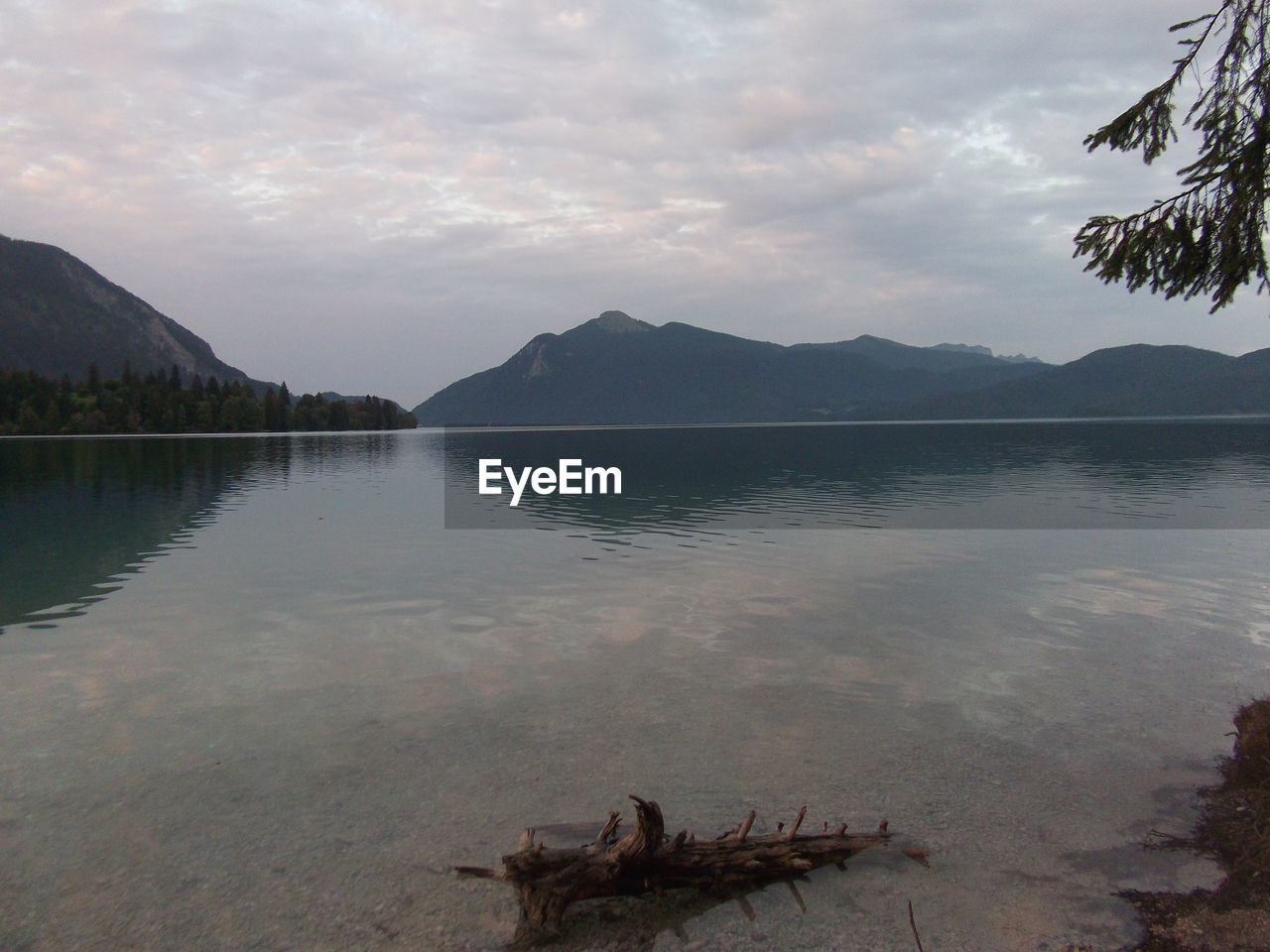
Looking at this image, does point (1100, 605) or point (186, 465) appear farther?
point (186, 465)

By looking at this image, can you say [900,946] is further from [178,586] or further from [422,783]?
[178,586]

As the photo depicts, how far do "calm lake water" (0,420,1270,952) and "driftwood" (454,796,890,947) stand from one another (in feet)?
0.85

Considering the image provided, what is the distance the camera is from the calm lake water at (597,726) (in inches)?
350

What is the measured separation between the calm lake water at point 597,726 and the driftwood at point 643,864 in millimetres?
260

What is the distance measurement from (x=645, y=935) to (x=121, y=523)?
4936 centimetres

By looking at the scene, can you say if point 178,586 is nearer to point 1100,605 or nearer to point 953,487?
point 1100,605

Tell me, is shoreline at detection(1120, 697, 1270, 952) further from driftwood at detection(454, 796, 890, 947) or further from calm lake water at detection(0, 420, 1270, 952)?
driftwood at detection(454, 796, 890, 947)

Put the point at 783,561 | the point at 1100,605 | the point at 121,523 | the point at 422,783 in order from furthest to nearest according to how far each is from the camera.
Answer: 1. the point at 121,523
2. the point at 783,561
3. the point at 1100,605
4. the point at 422,783

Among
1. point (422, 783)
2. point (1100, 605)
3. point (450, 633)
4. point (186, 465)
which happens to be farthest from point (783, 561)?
point (186, 465)

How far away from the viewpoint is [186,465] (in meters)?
106

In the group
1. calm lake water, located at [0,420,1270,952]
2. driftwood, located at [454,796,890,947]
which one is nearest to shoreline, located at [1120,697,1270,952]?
calm lake water, located at [0,420,1270,952]

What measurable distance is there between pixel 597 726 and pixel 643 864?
565cm

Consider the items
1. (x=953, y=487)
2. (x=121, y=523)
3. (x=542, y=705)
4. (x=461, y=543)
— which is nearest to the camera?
(x=542, y=705)

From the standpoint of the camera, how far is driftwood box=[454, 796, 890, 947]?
8445 mm
